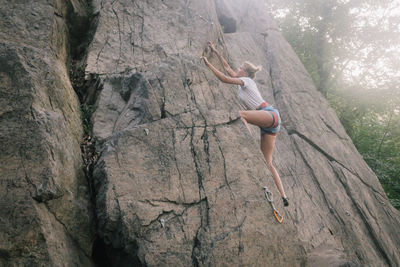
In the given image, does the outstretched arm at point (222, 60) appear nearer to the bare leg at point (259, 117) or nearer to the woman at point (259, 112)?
the woman at point (259, 112)

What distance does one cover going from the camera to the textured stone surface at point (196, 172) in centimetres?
340

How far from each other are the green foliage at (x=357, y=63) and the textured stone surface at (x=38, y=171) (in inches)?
502

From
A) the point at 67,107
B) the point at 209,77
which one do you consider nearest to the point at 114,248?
the point at 67,107

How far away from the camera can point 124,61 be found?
600cm

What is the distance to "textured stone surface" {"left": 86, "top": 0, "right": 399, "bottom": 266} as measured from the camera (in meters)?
3.40

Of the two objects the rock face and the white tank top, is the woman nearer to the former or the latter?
the white tank top

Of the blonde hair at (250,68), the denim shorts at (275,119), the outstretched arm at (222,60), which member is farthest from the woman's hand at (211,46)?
the denim shorts at (275,119)

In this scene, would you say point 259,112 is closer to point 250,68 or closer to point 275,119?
point 275,119

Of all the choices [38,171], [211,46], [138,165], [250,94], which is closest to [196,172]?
[138,165]

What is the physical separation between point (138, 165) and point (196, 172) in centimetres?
86

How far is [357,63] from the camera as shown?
17172mm

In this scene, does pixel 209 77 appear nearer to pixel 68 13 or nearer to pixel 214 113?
pixel 214 113

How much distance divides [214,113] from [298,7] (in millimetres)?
15351

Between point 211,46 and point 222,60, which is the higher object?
point 211,46
